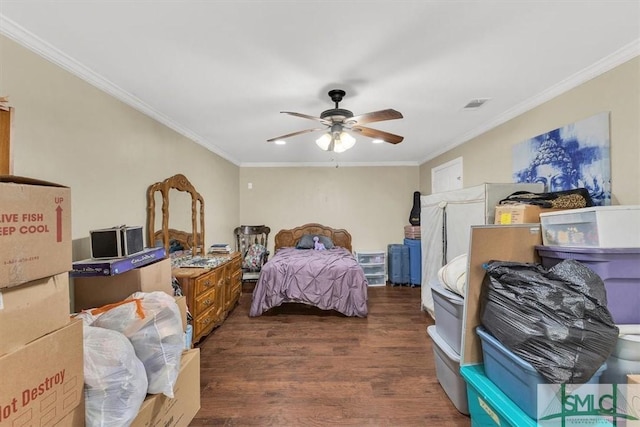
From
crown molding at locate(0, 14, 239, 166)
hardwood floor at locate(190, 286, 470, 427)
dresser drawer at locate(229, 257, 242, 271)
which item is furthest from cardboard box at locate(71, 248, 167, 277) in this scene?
dresser drawer at locate(229, 257, 242, 271)

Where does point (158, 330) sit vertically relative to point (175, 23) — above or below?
below

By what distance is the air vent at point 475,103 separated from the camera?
2320 mm

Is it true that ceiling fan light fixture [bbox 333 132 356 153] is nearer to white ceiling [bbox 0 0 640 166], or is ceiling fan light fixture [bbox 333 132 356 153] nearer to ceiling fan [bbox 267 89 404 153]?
ceiling fan [bbox 267 89 404 153]

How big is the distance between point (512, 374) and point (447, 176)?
328 cm

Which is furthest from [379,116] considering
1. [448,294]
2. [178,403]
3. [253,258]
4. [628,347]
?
[253,258]

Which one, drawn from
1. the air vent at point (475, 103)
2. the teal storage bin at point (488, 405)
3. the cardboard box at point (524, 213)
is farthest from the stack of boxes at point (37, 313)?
the air vent at point (475, 103)

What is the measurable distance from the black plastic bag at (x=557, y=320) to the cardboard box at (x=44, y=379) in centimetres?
187

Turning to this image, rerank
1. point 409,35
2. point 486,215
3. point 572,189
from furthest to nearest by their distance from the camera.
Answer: point 486,215, point 572,189, point 409,35

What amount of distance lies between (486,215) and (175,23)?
2.61 meters

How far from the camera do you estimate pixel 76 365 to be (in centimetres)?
94

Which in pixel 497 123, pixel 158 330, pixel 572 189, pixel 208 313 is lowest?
pixel 208 313

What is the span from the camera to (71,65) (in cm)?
167

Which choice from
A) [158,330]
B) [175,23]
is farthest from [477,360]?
[175,23]

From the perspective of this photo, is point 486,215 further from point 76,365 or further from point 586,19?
point 76,365
